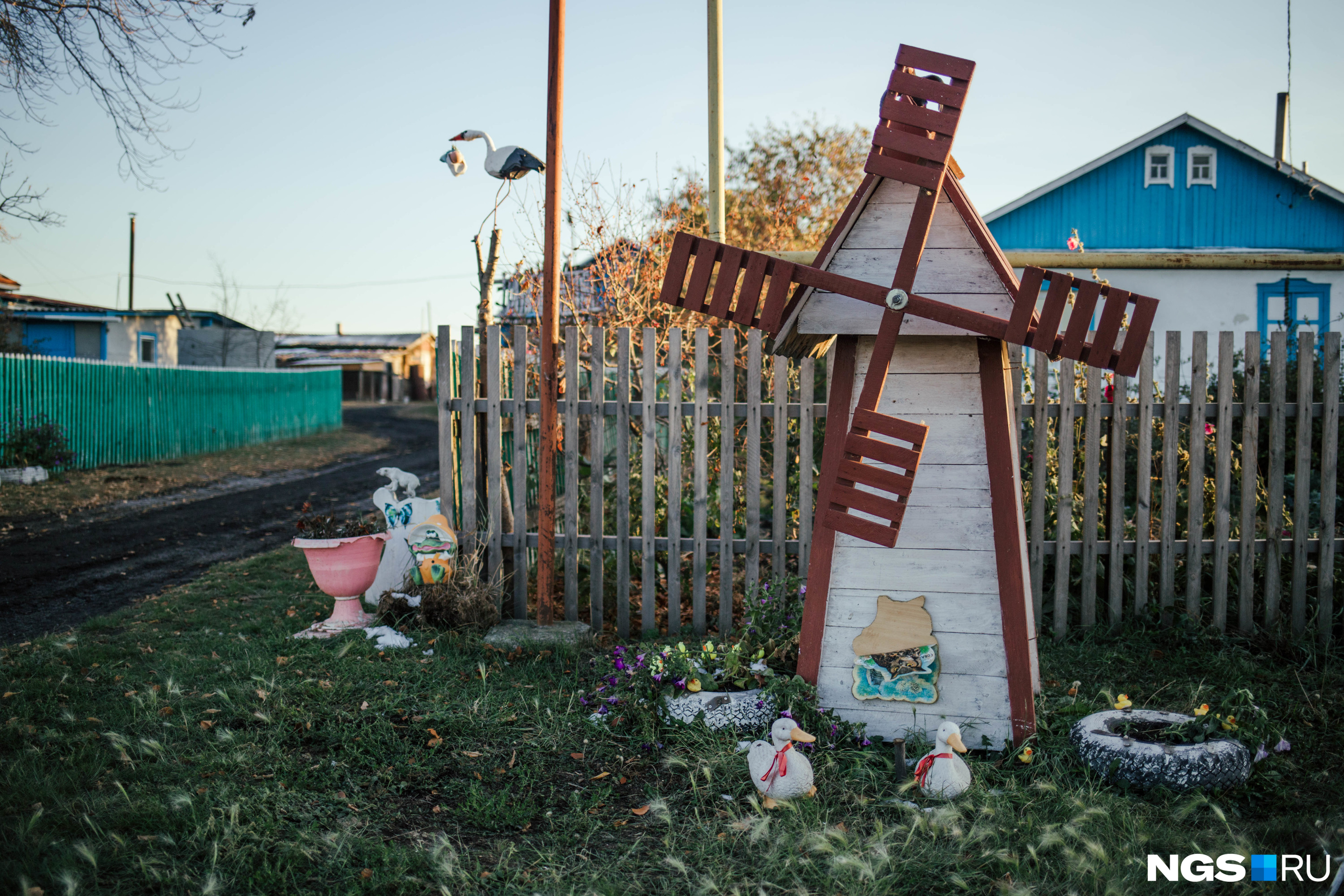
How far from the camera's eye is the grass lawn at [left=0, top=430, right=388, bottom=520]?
10.7 metres

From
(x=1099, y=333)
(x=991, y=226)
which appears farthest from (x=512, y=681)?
(x=991, y=226)

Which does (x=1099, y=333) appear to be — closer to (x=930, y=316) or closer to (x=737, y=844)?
(x=930, y=316)

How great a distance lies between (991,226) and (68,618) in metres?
16.6

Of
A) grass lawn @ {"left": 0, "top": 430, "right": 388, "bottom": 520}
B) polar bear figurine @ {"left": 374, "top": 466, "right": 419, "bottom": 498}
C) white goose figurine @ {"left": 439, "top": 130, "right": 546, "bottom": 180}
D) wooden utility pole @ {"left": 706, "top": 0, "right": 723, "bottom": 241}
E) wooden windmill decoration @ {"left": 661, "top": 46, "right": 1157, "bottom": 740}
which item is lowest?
grass lawn @ {"left": 0, "top": 430, "right": 388, "bottom": 520}

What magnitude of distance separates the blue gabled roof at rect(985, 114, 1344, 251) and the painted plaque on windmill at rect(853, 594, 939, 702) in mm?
14460

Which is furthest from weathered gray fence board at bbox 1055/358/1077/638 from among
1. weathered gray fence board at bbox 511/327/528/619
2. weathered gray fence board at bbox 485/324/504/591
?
weathered gray fence board at bbox 485/324/504/591

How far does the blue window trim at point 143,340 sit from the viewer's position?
85.2ft

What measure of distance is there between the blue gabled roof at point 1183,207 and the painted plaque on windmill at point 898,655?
14.5 metres

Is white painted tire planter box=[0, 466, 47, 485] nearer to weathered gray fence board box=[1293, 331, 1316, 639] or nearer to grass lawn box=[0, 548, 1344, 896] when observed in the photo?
grass lawn box=[0, 548, 1344, 896]

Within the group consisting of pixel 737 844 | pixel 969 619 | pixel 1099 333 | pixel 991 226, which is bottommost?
pixel 737 844

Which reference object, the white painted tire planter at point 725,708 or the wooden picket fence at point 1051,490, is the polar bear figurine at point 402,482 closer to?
the wooden picket fence at point 1051,490

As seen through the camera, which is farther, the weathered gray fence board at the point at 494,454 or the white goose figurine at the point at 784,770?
the weathered gray fence board at the point at 494,454

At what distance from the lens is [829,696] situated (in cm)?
361

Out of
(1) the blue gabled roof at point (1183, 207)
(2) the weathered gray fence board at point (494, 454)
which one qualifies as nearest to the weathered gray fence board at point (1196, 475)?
(2) the weathered gray fence board at point (494, 454)
